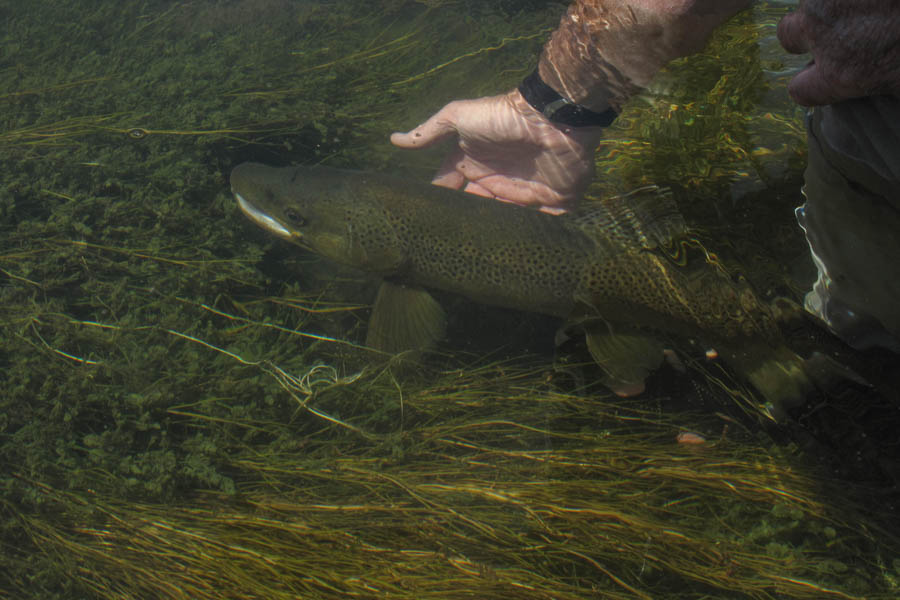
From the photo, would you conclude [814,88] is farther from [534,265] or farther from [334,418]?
[334,418]

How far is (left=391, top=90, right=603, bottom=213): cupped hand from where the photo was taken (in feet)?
14.5

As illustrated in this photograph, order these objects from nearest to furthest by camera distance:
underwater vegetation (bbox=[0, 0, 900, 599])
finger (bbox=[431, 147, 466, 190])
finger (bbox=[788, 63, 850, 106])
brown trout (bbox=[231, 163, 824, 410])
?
1. finger (bbox=[788, 63, 850, 106])
2. underwater vegetation (bbox=[0, 0, 900, 599])
3. brown trout (bbox=[231, 163, 824, 410])
4. finger (bbox=[431, 147, 466, 190])

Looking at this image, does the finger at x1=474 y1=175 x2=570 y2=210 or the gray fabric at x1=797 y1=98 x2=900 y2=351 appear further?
the finger at x1=474 y1=175 x2=570 y2=210

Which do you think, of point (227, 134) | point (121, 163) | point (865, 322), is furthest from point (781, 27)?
point (121, 163)

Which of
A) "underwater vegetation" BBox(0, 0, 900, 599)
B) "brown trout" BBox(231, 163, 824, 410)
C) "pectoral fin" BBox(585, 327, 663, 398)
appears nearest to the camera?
"underwater vegetation" BBox(0, 0, 900, 599)

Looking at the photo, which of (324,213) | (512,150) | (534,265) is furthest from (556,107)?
(324,213)

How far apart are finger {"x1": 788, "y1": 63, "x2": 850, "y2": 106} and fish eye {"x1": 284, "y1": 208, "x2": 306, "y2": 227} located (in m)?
3.13

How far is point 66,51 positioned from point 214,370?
4.27m

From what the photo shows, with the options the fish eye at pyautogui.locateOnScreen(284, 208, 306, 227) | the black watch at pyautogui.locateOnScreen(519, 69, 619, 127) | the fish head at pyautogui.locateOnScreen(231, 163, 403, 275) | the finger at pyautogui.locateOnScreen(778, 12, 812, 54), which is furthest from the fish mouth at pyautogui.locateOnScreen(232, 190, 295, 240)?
the finger at pyautogui.locateOnScreen(778, 12, 812, 54)

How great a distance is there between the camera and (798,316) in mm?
3154

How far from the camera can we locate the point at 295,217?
13.1 ft

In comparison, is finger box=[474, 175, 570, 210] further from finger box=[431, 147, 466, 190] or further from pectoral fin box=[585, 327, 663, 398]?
pectoral fin box=[585, 327, 663, 398]

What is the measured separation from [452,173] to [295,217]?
58.5 inches

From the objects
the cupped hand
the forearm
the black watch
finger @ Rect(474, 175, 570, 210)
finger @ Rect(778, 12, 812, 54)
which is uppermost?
finger @ Rect(778, 12, 812, 54)
